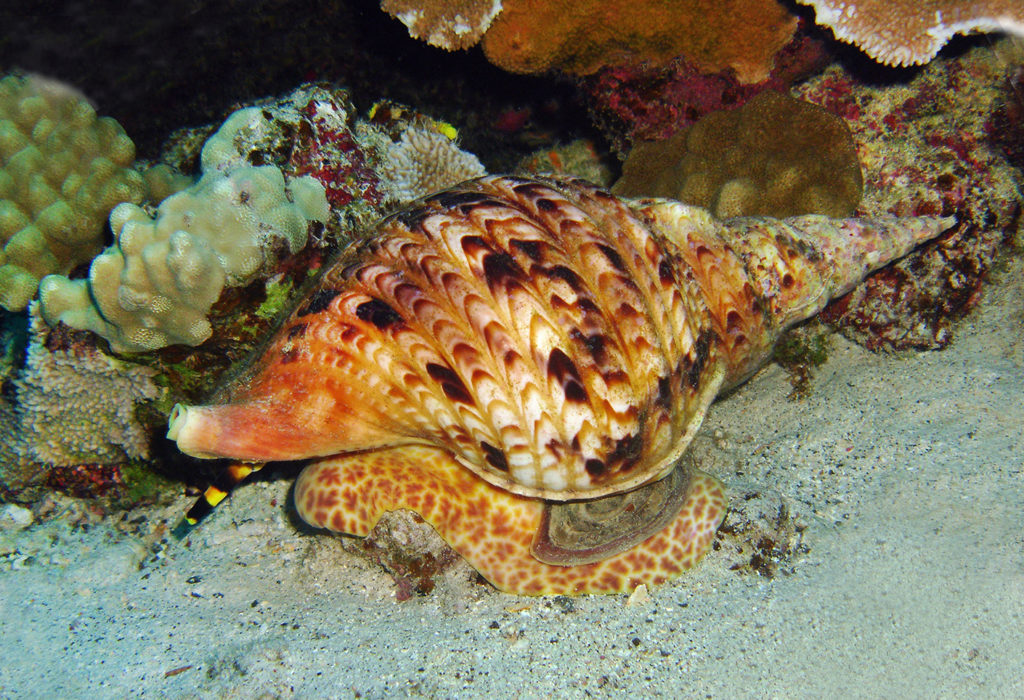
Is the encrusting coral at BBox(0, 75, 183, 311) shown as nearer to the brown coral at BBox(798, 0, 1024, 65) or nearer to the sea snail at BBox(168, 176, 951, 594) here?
the sea snail at BBox(168, 176, 951, 594)

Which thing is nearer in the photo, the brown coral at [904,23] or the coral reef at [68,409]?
the coral reef at [68,409]

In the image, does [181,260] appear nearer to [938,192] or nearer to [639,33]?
[639,33]

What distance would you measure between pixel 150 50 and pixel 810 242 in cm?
430

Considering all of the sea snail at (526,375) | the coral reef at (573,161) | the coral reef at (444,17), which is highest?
the coral reef at (444,17)

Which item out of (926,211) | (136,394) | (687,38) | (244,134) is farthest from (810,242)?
(136,394)

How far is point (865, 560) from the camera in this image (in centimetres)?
269

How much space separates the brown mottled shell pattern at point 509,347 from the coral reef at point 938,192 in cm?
206

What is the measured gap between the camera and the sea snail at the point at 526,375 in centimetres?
239

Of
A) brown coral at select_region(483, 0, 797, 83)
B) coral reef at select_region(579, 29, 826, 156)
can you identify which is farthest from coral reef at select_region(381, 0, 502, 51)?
coral reef at select_region(579, 29, 826, 156)

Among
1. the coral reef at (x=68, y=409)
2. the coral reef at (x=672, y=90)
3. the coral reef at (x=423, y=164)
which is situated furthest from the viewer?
the coral reef at (x=672, y=90)

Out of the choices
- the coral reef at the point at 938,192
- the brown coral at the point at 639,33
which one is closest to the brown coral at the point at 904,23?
the brown coral at the point at 639,33

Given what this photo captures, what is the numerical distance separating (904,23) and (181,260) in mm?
4497

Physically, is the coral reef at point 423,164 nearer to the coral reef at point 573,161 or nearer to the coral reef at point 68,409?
the coral reef at point 573,161

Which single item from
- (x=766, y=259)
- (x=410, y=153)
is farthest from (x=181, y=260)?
(x=766, y=259)
